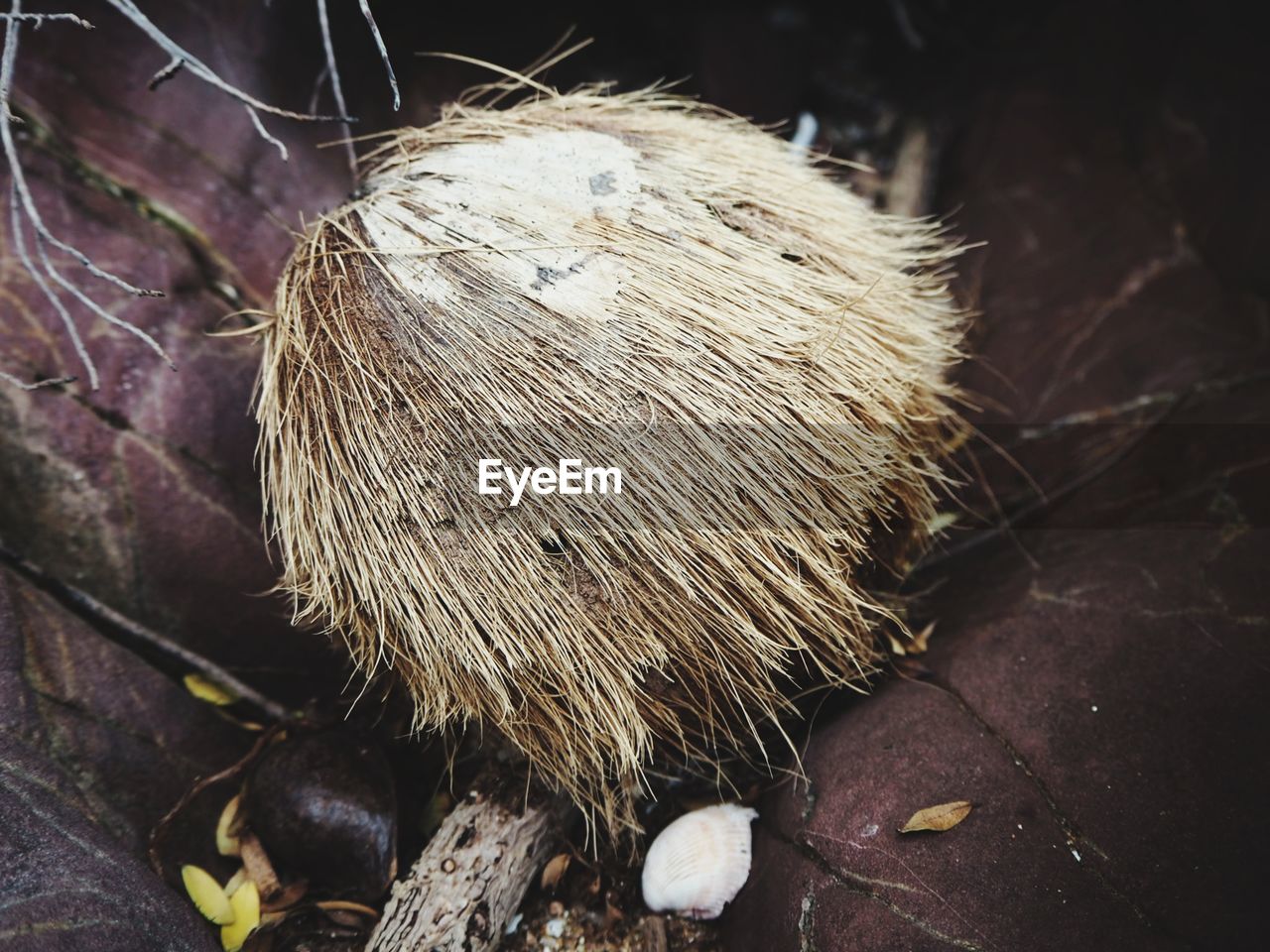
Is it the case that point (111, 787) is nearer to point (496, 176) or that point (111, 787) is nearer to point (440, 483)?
point (440, 483)

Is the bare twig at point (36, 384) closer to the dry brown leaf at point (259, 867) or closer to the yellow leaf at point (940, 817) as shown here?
the dry brown leaf at point (259, 867)

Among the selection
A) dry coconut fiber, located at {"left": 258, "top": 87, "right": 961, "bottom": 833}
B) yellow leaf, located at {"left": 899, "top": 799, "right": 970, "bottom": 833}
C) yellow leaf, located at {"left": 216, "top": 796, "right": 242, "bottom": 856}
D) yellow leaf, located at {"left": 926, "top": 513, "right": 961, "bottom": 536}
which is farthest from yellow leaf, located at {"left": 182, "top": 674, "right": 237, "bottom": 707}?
yellow leaf, located at {"left": 926, "top": 513, "right": 961, "bottom": 536}

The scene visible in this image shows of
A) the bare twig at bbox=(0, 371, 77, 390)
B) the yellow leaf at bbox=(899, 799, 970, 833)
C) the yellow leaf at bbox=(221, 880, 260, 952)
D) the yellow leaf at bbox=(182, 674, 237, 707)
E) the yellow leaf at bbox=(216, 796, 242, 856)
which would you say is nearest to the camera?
the bare twig at bbox=(0, 371, 77, 390)

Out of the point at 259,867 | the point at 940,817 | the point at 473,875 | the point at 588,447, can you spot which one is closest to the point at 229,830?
the point at 259,867

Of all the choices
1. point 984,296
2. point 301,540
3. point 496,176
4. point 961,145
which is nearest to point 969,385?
point 984,296

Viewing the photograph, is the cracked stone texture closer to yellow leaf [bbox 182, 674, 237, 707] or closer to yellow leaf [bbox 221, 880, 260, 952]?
yellow leaf [bbox 221, 880, 260, 952]

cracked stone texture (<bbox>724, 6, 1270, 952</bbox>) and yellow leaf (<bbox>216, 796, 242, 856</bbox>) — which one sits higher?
cracked stone texture (<bbox>724, 6, 1270, 952</bbox>)

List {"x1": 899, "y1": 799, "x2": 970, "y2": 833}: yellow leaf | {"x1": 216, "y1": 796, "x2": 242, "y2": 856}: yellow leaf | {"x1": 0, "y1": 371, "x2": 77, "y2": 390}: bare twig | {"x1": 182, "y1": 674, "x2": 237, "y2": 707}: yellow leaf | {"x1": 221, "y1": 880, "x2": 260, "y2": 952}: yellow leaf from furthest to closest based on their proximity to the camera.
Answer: {"x1": 182, "y1": 674, "x2": 237, "y2": 707}: yellow leaf, {"x1": 216, "y1": 796, "x2": 242, "y2": 856}: yellow leaf, {"x1": 221, "y1": 880, "x2": 260, "y2": 952}: yellow leaf, {"x1": 899, "y1": 799, "x2": 970, "y2": 833}: yellow leaf, {"x1": 0, "y1": 371, "x2": 77, "y2": 390}: bare twig
